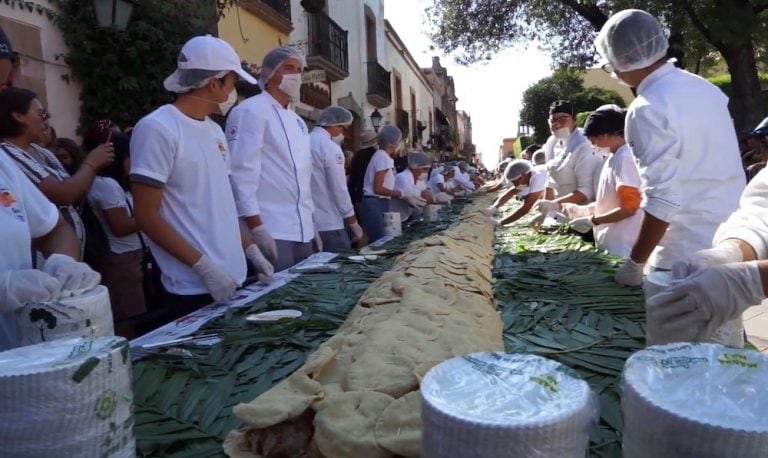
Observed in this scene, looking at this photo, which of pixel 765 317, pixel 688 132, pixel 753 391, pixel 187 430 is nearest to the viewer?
pixel 753 391

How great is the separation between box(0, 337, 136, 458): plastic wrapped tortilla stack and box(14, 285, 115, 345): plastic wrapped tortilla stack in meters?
0.28

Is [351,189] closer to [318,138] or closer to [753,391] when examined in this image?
[318,138]

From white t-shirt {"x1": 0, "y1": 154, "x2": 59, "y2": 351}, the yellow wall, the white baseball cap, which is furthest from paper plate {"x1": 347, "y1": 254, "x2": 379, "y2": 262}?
the yellow wall

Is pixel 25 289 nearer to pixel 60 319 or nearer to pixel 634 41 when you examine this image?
pixel 60 319

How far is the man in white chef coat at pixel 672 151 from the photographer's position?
217cm

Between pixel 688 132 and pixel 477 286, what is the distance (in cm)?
100

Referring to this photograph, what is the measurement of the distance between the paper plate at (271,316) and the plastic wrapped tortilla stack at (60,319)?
698 mm

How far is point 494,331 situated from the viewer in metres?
1.72

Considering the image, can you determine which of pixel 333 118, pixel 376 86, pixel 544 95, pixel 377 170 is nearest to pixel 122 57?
pixel 333 118

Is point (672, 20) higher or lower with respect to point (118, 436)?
higher

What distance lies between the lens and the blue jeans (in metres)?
6.37

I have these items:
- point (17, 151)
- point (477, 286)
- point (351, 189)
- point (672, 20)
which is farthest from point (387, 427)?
point (672, 20)

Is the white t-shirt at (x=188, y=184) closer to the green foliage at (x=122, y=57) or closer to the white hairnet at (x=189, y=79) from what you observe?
the white hairnet at (x=189, y=79)

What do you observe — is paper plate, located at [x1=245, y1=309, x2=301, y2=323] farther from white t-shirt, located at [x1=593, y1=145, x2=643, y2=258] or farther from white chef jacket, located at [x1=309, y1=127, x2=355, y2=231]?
white chef jacket, located at [x1=309, y1=127, x2=355, y2=231]
